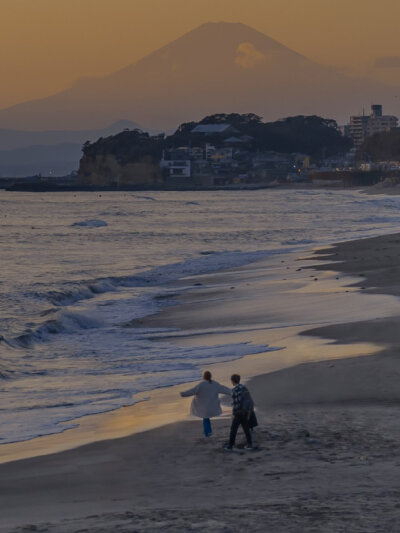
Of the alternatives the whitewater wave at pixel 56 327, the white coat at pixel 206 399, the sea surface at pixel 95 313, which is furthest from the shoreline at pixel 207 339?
the whitewater wave at pixel 56 327

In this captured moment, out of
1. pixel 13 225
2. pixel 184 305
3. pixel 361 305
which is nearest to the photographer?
pixel 361 305

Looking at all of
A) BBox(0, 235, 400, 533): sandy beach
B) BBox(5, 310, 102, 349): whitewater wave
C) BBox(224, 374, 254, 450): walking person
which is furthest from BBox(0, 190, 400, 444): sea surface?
BBox(224, 374, 254, 450): walking person

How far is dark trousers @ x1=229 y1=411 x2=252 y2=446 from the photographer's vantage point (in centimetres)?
1027

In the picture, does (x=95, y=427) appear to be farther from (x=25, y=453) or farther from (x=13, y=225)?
(x=13, y=225)

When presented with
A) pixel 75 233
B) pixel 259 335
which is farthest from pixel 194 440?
pixel 75 233

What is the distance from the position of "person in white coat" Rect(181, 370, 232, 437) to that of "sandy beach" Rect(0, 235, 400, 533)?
0.24 m

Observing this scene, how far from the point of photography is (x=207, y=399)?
36.3 ft

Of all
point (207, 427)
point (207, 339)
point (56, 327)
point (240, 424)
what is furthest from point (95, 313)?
point (240, 424)

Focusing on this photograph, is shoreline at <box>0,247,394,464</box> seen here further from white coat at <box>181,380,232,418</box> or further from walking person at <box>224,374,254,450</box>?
walking person at <box>224,374,254,450</box>

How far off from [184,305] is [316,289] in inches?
148

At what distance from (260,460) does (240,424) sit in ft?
2.99

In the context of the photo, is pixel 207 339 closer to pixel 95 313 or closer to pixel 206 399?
pixel 95 313

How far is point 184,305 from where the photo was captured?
24375 millimetres

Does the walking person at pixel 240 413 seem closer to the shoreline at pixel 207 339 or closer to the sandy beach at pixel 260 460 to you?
the sandy beach at pixel 260 460
